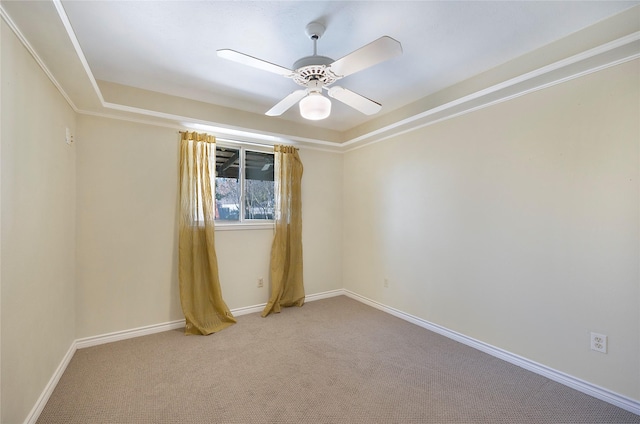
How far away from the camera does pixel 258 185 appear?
371 cm

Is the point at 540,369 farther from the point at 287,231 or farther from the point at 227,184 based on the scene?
the point at 227,184

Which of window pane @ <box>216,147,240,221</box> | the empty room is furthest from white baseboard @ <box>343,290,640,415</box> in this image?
window pane @ <box>216,147,240,221</box>

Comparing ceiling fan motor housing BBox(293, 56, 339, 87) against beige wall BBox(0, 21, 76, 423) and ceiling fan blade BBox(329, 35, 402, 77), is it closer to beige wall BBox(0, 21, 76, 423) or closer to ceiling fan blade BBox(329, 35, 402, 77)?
ceiling fan blade BBox(329, 35, 402, 77)

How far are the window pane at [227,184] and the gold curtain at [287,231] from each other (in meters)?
0.50

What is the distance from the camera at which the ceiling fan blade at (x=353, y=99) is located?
2.01 meters

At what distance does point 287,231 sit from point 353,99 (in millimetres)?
2131

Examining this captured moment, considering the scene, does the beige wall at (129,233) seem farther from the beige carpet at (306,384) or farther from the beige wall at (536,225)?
the beige wall at (536,225)

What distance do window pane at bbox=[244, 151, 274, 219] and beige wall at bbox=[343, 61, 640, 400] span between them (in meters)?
1.68

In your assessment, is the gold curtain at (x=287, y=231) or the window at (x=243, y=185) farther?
the gold curtain at (x=287, y=231)

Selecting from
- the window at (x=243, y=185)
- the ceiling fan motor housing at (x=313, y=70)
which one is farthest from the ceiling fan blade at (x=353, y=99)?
the window at (x=243, y=185)

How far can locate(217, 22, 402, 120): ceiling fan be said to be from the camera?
1.55m

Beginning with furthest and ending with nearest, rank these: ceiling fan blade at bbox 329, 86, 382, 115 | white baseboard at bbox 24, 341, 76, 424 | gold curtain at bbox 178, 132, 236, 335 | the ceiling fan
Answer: gold curtain at bbox 178, 132, 236, 335 < ceiling fan blade at bbox 329, 86, 382, 115 < white baseboard at bbox 24, 341, 76, 424 < the ceiling fan

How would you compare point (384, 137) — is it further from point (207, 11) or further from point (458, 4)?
point (207, 11)

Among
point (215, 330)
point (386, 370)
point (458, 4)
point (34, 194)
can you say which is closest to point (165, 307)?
point (215, 330)
